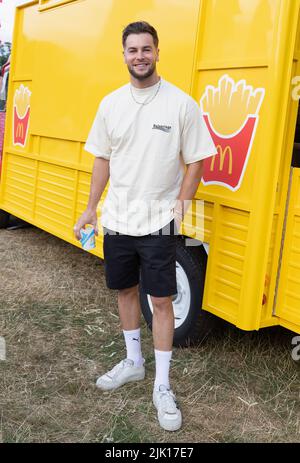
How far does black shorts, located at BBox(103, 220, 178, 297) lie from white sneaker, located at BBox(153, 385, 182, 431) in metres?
0.50

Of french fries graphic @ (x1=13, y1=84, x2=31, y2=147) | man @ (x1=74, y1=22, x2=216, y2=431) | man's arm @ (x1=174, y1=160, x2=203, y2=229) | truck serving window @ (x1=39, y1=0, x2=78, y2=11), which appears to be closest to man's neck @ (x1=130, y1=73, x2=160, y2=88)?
man @ (x1=74, y1=22, x2=216, y2=431)

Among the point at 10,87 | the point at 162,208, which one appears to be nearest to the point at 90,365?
the point at 162,208

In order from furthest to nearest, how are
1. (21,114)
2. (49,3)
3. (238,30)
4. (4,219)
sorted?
(4,219) < (21,114) < (49,3) < (238,30)

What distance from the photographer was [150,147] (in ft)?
8.42

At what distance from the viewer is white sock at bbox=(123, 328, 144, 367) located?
3037mm

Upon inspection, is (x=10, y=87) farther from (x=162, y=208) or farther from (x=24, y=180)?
(x=162, y=208)

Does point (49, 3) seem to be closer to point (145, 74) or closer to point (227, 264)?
point (145, 74)

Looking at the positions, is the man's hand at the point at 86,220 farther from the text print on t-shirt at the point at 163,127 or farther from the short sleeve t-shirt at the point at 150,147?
the text print on t-shirt at the point at 163,127

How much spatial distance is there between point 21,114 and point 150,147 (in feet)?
10.7

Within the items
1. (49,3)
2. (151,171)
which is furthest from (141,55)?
(49,3)

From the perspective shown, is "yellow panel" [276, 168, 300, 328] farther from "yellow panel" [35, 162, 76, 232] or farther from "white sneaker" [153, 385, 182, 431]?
"yellow panel" [35, 162, 76, 232]

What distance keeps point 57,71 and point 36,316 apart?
210 cm

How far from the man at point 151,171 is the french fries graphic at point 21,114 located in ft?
9.03

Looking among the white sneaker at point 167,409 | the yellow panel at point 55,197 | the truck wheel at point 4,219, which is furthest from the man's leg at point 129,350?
the truck wheel at point 4,219
